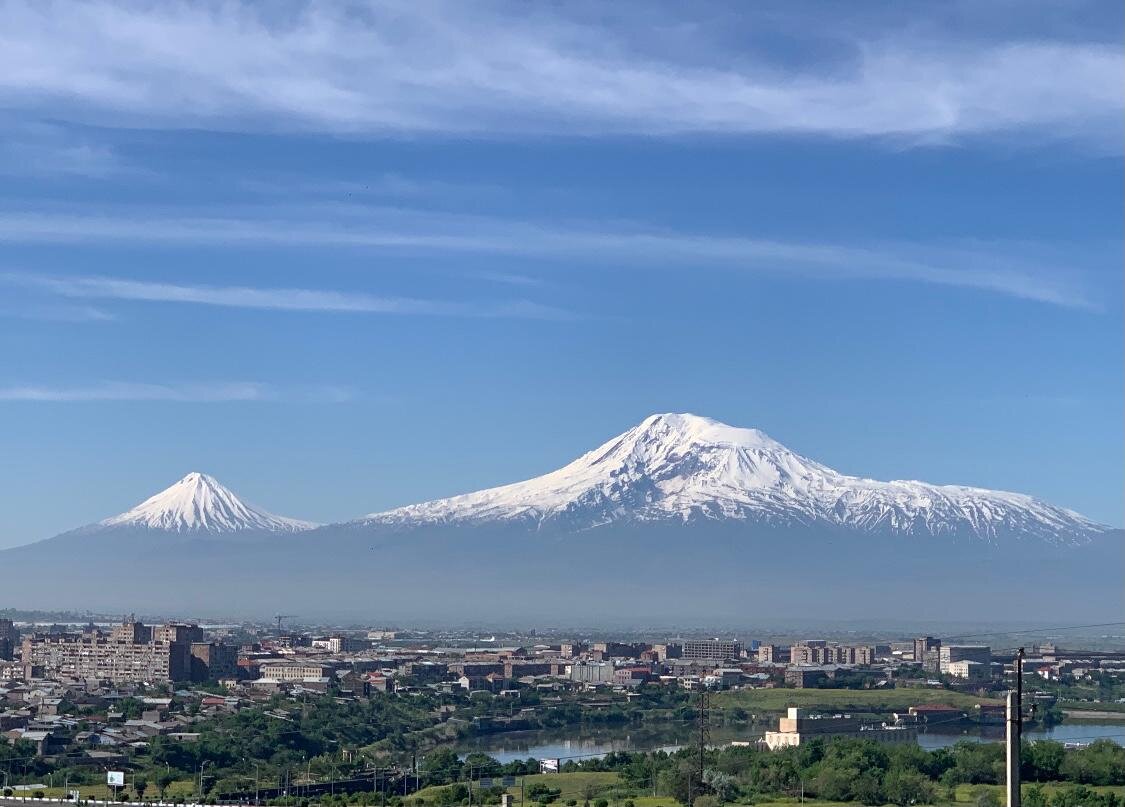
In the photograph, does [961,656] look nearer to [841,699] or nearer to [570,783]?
[841,699]

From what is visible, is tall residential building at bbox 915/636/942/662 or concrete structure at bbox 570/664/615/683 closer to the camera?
concrete structure at bbox 570/664/615/683

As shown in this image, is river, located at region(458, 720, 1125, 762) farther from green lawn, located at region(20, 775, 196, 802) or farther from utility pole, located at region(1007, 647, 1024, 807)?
utility pole, located at region(1007, 647, 1024, 807)

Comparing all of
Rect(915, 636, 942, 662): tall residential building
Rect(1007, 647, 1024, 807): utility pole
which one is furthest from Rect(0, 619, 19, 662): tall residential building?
Rect(1007, 647, 1024, 807): utility pole

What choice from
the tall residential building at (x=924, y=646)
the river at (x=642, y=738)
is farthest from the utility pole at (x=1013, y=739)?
Result: the tall residential building at (x=924, y=646)

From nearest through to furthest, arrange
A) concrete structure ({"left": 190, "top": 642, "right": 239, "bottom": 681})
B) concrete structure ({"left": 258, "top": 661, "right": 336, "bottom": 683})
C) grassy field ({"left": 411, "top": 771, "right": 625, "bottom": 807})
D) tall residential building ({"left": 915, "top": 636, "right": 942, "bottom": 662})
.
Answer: grassy field ({"left": 411, "top": 771, "right": 625, "bottom": 807}) → concrete structure ({"left": 258, "top": 661, "right": 336, "bottom": 683}) → concrete structure ({"left": 190, "top": 642, "right": 239, "bottom": 681}) → tall residential building ({"left": 915, "top": 636, "right": 942, "bottom": 662})

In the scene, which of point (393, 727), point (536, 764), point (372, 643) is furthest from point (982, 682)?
point (372, 643)

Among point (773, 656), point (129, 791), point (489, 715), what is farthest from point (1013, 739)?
point (773, 656)
